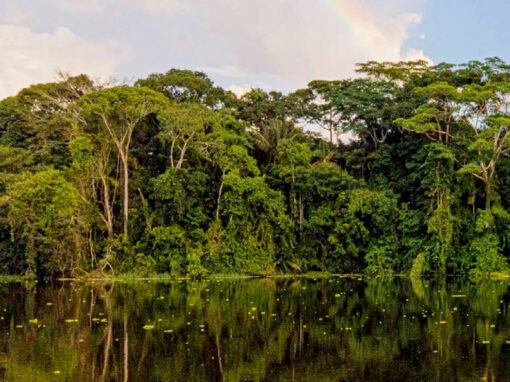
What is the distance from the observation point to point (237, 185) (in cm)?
3089

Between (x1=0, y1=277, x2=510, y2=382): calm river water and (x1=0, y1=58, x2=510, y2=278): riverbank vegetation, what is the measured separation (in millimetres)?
8074

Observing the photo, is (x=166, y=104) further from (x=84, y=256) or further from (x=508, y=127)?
(x=508, y=127)

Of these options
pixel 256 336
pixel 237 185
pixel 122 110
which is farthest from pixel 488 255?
pixel 256 336

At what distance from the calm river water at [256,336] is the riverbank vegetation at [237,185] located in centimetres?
807

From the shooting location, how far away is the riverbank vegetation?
29750 mm

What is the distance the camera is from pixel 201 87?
34.9 metres

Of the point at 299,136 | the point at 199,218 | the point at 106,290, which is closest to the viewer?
the point at 106,290

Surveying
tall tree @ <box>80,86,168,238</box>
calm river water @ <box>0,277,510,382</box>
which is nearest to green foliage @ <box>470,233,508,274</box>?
calm river water @ <box>0,277,510,382</box>

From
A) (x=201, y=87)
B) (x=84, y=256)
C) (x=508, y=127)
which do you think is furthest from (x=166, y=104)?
(x=508, y=127)

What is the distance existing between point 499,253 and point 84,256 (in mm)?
21093

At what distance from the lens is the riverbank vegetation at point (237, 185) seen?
2975cm

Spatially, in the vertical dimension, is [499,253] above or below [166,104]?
below

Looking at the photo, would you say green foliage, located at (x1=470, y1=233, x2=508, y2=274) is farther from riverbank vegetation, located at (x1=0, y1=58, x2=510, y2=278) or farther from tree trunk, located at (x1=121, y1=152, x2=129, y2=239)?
tree trunk, located at (x1=121, y1=152, x2=129, y2=239)

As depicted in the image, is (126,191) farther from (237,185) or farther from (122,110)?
(237,185)
